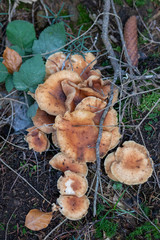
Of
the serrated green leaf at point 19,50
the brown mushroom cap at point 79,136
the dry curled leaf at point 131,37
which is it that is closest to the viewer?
the brown mushroom cap at point 79,136

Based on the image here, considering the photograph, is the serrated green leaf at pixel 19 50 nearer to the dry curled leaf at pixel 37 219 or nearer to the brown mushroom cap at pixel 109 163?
the brown mushroom cap at pixel 109 163

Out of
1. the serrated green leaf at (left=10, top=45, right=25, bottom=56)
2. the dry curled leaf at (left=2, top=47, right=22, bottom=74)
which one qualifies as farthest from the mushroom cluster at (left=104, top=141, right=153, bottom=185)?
the serrated green leaf at (left=10, top=45, right=25, bottom=56)

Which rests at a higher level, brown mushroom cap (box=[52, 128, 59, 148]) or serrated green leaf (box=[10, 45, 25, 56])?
serrated green leaf (box=[10, 45, 25, 56])

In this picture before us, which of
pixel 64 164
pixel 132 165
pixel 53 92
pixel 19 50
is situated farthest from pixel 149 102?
pixel 19 50

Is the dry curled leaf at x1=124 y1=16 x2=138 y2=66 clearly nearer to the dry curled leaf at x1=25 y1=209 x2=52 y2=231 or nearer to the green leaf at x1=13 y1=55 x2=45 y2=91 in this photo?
the green leaf at x1=13 y1=55 x2=45 y2=91

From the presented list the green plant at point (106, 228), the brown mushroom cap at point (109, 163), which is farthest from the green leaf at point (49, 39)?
the green plant at point (106, 228)

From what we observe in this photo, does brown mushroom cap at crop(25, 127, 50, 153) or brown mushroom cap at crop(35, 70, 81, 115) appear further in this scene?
brown mushroom cap at crop(25, 127, 50, 153)

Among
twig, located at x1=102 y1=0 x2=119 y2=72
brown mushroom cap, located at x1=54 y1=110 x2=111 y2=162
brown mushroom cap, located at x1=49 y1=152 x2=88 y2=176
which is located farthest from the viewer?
twig, located at x1=102 y1=0 x2=119 y2=72
